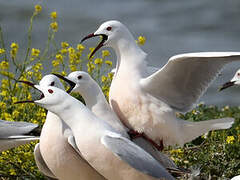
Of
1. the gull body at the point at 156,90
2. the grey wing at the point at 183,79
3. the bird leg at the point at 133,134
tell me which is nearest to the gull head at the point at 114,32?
the gull body at the point at 156,90

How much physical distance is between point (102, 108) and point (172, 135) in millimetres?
611

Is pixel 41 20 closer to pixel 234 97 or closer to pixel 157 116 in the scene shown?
pixel 234 97

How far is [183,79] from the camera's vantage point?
5.43m

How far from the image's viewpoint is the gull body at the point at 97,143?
463 centimetres

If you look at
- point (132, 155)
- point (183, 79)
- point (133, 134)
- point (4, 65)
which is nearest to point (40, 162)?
point (133, 134)

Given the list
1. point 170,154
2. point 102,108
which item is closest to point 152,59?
point 170,154

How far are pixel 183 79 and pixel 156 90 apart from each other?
213mm

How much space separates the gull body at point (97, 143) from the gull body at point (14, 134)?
2.87 feet

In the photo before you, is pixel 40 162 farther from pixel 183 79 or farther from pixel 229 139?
pixel 229 139

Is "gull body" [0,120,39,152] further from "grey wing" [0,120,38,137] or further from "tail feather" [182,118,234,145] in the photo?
"tail feather" [182,118,234,145]

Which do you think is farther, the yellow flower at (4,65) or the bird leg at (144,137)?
the yellow flower at (4,65)

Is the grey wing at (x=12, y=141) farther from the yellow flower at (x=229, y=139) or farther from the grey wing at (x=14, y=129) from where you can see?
the yellow flower at (x=229, y=139)

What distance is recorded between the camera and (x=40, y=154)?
5191 millimetres

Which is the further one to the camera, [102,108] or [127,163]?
[102,108]
